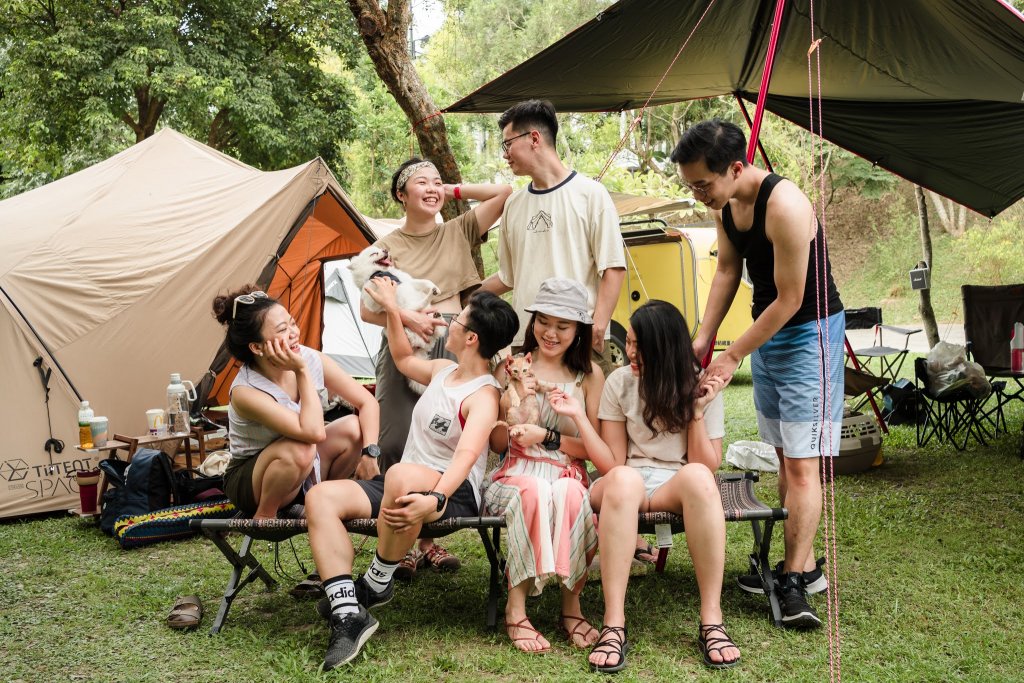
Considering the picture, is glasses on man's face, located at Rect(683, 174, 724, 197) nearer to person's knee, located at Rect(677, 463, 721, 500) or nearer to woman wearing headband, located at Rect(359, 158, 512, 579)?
person's knee, located at Rect(677, 463, 721, 500)

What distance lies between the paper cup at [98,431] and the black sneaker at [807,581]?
133 inches

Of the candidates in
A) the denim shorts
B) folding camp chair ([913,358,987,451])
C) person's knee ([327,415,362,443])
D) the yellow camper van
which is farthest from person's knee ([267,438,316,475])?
the yellow camper van

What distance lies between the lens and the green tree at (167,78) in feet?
38.0

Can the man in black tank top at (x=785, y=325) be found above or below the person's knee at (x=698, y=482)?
above

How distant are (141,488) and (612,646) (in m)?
2.75

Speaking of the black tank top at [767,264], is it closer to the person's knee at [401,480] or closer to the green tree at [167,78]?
the person's knee at [401,480]

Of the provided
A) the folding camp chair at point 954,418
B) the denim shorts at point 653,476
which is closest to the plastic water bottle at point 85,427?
the denim shorts at point 653,476

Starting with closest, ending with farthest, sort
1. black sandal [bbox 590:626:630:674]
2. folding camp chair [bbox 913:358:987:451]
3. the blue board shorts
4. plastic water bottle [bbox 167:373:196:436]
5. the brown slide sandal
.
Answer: black sandal [bbox 590:626:630:674]
the blue board shorts
the brown slide sandal
plastic water bottle [bbox 167:373:196:436]
folding camp chair [bbox 913:358:987:451]

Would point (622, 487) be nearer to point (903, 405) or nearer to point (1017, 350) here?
point (1017, 350)

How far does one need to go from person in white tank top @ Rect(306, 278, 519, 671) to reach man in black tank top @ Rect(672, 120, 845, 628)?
750 mm

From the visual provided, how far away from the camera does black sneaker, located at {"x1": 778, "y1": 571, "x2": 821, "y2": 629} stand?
2.66m

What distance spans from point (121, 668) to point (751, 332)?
2.18 meters

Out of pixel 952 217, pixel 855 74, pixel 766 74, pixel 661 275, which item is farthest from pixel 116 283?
pixel 952 217

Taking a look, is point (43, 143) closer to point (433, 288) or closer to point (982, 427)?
point (433, 288)
